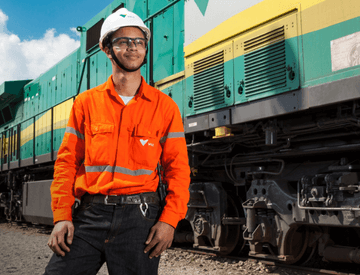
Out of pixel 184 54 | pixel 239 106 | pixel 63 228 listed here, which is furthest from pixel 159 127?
pixel 184 54

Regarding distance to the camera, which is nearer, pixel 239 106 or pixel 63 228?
pixel 63 228

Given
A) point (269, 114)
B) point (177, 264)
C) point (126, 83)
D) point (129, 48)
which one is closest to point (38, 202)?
point (177, 264)

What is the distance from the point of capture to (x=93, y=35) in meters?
8.00

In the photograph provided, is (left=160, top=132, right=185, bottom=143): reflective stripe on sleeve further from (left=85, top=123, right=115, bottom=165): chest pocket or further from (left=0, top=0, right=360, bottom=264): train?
(left=0, top=0, right=360, bottom=264): train

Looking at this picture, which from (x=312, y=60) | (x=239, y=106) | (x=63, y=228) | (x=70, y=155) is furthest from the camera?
(x=239, y=106)

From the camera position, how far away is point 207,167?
5.73 m

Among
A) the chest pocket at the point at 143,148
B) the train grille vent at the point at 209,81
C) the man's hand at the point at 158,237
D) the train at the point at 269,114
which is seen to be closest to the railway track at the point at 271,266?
the train at the point at 269,114

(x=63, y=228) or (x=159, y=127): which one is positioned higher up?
(x=159, y=127)

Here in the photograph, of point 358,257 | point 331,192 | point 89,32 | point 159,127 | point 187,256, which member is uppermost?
point 89,32

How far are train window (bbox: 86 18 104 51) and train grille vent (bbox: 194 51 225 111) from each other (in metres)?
3.62

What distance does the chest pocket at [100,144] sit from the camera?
169 cm

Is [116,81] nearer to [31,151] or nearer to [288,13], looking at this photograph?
[288,13]

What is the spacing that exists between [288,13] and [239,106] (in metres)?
1.11

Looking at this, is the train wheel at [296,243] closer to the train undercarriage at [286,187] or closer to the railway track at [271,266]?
the train undercarriage at [286,187]
